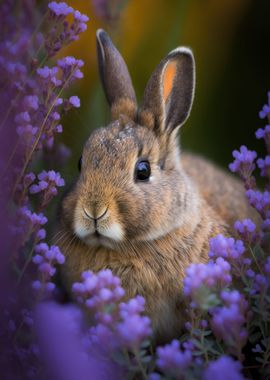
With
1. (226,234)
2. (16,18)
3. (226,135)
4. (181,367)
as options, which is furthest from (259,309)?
(226,135)

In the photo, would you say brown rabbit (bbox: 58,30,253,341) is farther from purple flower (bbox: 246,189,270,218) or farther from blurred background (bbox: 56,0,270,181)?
blurred background (bbox: 56,0,270,181)

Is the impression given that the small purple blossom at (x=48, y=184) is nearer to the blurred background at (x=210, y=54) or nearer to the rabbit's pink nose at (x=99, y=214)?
the rabbit's pink nose at (x=99, y=214)

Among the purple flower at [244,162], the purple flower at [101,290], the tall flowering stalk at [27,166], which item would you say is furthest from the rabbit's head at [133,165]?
the purple flower at [101,290]

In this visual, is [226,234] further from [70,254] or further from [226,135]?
[226,135]

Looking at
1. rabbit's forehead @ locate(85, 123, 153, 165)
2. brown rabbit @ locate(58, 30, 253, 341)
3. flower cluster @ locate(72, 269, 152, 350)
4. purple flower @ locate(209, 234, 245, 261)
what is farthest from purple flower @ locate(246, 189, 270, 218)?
flower cluster @ locate(72, 269, 152, 350)

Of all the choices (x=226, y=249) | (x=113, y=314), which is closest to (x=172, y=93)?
(x=226, y=249)

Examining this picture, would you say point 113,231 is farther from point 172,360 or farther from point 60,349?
point 60,349

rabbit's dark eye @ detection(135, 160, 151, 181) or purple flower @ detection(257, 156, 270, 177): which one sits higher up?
purple flower @ detection(257, 156, 270, 177)

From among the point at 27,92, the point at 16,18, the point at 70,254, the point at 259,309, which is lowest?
the point at 70,254
